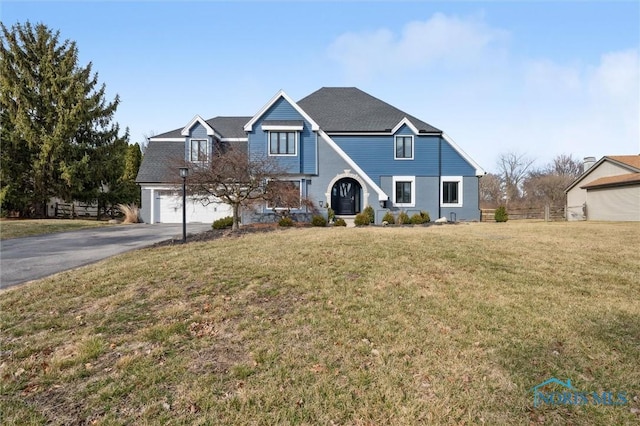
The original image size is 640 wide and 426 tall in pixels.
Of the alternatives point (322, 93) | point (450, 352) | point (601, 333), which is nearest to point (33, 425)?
point (450, 352)

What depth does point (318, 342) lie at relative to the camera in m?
4.01

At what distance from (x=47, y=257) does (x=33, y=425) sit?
8626 millimetres

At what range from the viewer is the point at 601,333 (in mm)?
4301

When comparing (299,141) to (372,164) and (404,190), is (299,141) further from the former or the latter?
(404,190)

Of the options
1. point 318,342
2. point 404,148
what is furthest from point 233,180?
point 404,148

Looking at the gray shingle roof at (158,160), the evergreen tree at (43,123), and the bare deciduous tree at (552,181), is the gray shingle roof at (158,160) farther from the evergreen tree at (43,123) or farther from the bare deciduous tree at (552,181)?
the bare deciduous tree at (552,181)

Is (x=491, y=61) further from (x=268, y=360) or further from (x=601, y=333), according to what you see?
A: (x=268, y=360)

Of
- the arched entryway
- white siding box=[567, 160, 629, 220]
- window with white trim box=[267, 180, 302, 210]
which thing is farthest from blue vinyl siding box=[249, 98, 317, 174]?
white siding box=[567, 160, 629, 220]

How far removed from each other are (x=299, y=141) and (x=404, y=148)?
302 inches

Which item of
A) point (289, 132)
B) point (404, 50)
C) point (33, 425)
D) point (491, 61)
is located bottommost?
point (33, 425)

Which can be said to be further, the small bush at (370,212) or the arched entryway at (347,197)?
the arched entryway at (347,197)

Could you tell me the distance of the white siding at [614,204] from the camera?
2283 cm

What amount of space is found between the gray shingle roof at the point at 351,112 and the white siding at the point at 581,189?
1593 cm

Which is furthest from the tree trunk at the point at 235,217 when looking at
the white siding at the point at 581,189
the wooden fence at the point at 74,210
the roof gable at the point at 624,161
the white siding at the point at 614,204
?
the roof gable at the point at 624,161
